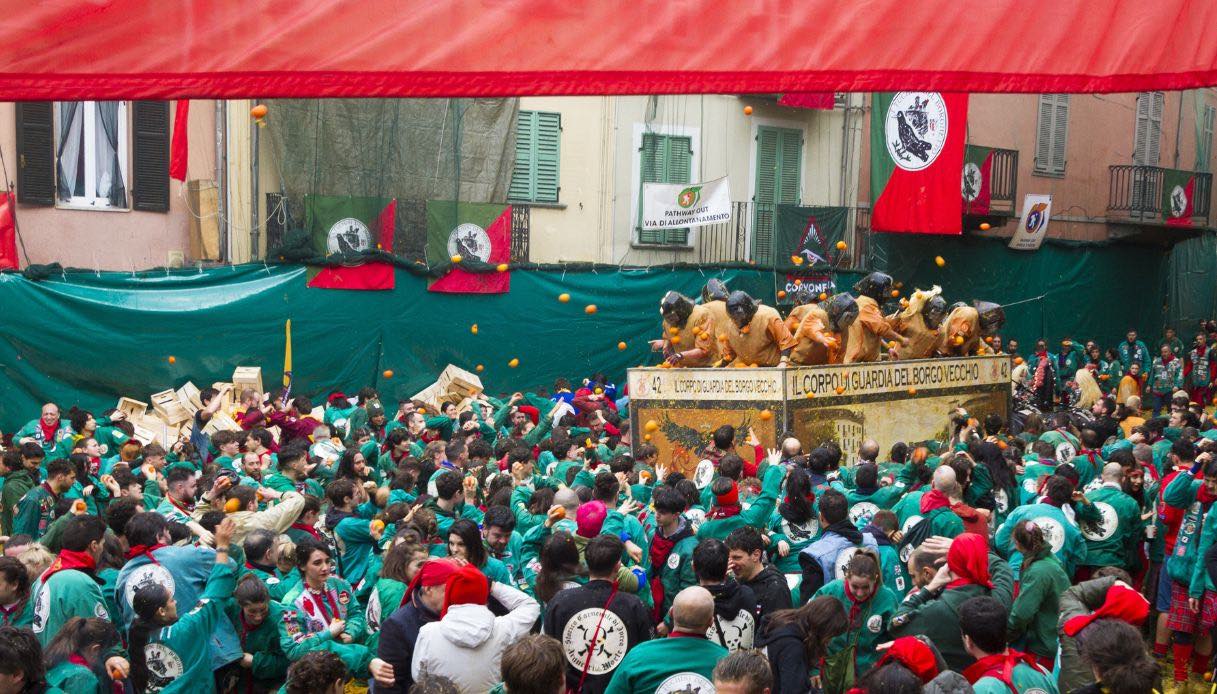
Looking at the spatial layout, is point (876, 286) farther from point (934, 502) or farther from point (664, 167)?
point (664, 167)

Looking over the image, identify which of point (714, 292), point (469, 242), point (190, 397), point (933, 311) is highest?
point (469, 242)

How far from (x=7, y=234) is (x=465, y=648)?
14.3 meters

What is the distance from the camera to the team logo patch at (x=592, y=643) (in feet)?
16.7

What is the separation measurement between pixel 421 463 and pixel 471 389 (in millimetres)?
10213

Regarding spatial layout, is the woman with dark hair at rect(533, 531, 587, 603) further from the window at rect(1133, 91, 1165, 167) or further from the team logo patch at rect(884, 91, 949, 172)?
the window at rect(1133, 91, 1165, 167)

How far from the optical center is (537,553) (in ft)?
22.2

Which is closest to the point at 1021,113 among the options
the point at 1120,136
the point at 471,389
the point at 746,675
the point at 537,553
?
the point at 1120,136

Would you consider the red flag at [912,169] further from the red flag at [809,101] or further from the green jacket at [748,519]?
the green jacket at [748,519]

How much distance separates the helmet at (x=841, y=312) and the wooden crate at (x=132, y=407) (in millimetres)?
8599

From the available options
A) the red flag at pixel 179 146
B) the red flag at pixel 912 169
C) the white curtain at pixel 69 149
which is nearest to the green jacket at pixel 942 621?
the red flag at pixel 179 146

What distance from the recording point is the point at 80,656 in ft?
15.7

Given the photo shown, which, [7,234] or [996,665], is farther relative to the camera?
[7,234]

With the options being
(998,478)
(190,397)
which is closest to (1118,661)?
(998,478)

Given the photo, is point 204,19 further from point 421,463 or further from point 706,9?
point 421,463
